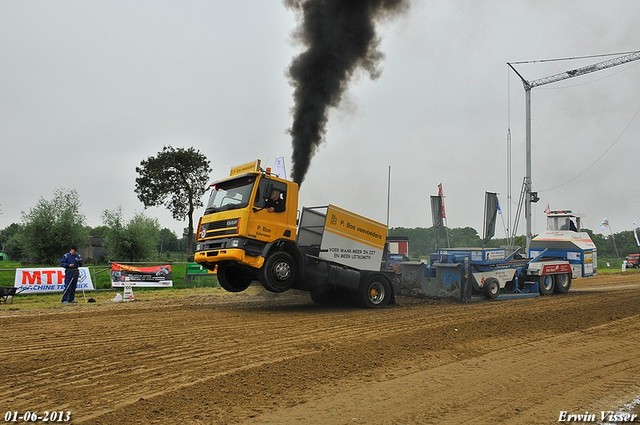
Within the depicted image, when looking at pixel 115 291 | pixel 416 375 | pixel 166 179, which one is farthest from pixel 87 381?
pixel 166 179

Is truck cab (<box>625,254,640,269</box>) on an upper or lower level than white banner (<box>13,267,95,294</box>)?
upper

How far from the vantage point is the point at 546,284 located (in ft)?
57.3

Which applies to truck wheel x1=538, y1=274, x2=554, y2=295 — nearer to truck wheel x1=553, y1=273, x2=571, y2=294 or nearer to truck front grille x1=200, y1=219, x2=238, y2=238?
truck wheel x1=553, y1=273, x2=571, y2=294

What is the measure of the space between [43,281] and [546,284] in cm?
1754

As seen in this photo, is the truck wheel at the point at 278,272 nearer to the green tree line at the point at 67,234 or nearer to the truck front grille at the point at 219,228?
the truck front grille at the point at 219,228

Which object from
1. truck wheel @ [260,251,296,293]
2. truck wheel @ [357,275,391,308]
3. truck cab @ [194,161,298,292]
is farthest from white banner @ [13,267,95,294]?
truck wheel @ [357,275,391,308]

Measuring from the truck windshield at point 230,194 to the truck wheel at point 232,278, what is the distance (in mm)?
1524

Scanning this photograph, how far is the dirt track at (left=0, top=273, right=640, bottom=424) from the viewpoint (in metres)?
5.09

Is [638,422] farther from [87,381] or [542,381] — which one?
[87,381]

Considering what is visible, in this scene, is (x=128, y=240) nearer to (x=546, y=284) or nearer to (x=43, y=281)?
(x=43, y=281)

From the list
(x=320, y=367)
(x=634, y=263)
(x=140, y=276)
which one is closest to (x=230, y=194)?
(x=320, y=367)

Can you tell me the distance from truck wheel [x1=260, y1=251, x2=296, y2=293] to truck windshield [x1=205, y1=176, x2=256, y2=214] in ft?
4.57

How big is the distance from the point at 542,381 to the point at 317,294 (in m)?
7.50

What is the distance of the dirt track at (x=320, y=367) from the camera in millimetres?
5090
